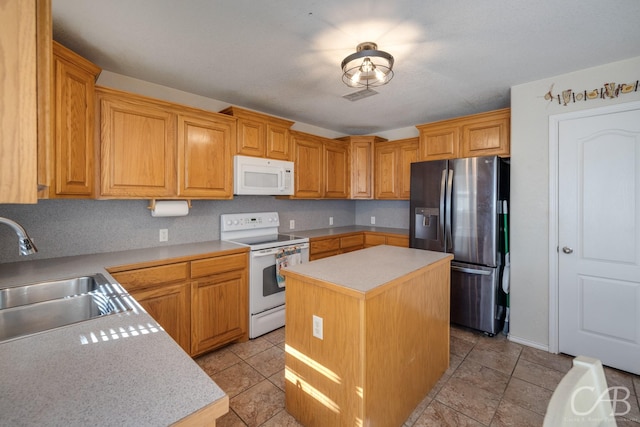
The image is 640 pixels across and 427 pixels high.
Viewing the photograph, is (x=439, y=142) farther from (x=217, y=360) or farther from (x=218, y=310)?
(x=217, y=360)

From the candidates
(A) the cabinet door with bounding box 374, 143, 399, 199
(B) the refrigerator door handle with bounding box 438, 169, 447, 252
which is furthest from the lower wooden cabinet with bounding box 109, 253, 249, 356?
(A) the cabinet door with bounding box 374, 143, 399, 199

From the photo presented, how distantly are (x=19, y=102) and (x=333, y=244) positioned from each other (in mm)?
3231

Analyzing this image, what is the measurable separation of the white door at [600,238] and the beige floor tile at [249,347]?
2.68m

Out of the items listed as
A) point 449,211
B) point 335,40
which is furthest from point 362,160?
point 335,40

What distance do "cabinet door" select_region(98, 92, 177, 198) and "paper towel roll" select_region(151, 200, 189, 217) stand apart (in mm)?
139

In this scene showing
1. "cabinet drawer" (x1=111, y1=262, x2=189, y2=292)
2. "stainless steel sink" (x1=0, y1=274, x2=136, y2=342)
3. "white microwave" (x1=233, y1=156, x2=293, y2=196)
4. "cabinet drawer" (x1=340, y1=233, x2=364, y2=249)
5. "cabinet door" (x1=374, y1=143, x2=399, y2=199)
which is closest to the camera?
"stainless steel sink" (x1=0, y1=274, x2=136, y2=342)

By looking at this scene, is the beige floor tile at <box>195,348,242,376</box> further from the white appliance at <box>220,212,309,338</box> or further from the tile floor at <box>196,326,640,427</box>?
the white appliance at <box>220,212,309,338</box>

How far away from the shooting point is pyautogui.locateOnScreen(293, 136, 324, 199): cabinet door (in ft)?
11.6

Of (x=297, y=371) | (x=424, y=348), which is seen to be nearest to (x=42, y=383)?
(x=297, y=371)

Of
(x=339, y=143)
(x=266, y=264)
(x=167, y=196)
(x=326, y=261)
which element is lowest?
(x=266, y=264)

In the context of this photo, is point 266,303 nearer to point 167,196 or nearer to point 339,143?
point 167,196

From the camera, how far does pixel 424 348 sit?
193 centimetres

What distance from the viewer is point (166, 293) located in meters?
2.22

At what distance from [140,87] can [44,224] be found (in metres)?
1.36
